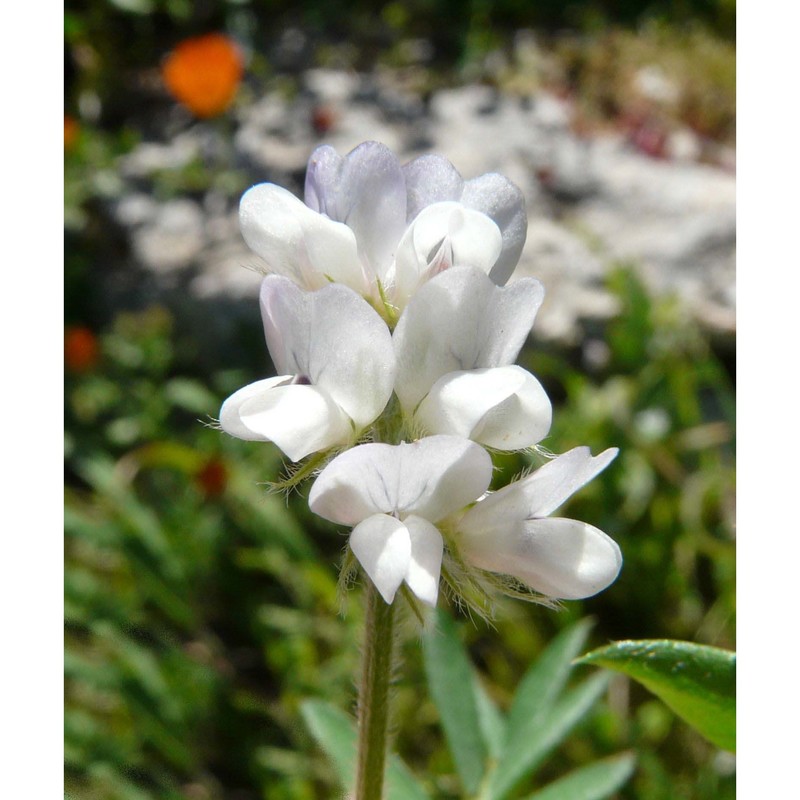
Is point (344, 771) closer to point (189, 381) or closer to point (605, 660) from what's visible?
point (605, 660)

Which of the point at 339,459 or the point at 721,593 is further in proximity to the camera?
the point at 721,593

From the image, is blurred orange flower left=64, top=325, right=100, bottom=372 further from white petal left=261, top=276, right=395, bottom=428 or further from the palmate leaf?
white petal left=261, top=276, right=395, bottom=428

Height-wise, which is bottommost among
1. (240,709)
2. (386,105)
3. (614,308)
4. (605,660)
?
(240,709)

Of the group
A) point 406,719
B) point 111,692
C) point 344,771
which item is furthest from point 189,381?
point 344,771

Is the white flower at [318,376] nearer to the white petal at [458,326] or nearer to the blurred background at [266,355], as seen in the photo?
the white petal at [458,326]

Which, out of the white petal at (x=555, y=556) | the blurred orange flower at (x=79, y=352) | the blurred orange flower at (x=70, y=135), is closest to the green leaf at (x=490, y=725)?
the white petal at (x=555, y=556)

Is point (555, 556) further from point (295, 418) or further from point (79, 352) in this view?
point (79, 352)
